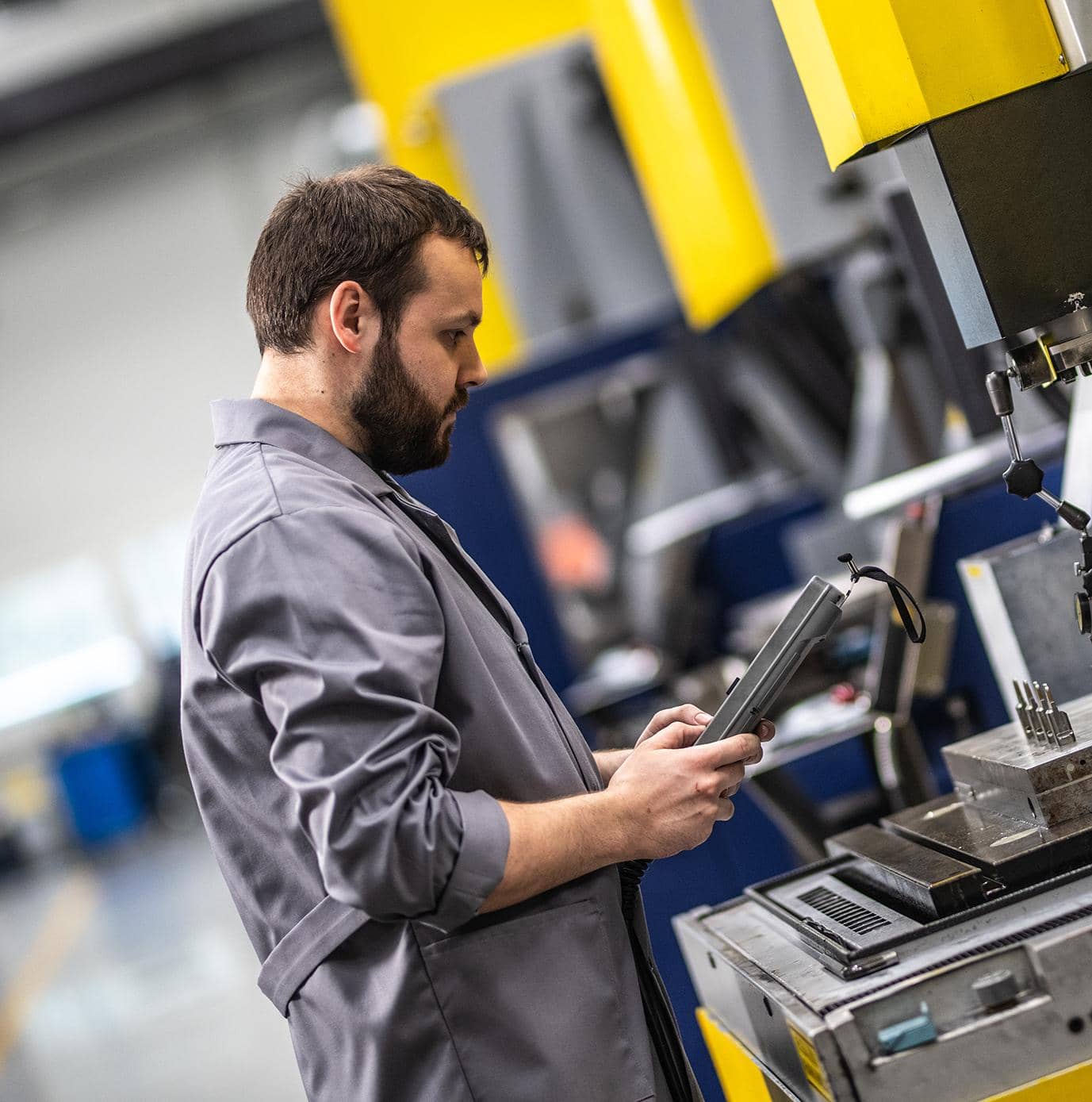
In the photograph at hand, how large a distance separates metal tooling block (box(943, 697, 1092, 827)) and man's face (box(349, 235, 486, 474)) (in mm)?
704

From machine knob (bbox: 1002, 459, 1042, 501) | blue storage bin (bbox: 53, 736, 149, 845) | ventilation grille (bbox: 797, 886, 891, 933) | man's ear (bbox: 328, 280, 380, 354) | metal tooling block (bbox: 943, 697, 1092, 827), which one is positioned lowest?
blue storage bin (bbox: 53, 736, 149, 845)

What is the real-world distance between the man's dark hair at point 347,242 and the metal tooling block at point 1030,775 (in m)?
0.80

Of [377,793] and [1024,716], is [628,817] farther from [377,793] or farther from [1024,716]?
[1024,716]

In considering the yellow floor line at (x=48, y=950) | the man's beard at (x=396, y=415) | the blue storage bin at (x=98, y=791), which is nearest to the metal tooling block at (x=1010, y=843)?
the man's beard at (x=396, y=415)

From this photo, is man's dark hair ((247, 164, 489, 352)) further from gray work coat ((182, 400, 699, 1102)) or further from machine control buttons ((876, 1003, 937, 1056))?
machine control buttons ((876, 1003, 937, 1056))

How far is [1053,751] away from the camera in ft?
4.53

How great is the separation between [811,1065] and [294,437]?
771 mm

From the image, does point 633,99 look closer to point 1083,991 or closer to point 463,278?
point 463,278

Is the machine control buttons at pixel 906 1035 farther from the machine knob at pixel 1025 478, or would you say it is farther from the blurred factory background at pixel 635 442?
the blurred factory background at pixel 635 442

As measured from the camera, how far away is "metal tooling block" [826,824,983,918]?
127cm

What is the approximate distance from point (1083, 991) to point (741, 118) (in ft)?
6.78

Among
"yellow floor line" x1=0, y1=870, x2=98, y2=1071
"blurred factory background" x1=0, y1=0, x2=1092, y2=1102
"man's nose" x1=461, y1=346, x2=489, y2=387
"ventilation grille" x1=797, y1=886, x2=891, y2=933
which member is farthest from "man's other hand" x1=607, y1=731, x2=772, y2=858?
"yellow floor line" x1=0, y1=870, x2=98, y2=1071

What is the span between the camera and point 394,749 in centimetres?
107

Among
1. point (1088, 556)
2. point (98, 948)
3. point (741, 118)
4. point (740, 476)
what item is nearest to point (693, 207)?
point (741, 118)
